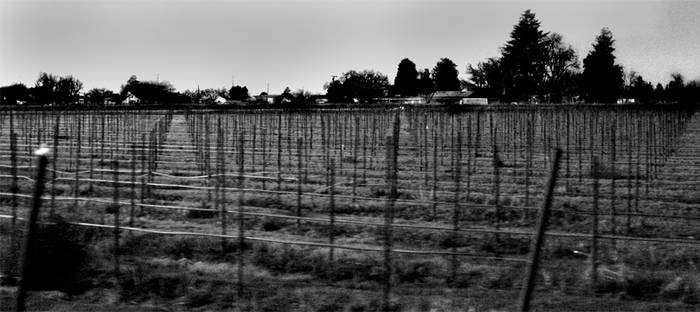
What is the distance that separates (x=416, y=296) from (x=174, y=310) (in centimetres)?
180

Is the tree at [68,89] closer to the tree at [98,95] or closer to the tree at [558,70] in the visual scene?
the tree at [98,95]

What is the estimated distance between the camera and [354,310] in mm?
5363

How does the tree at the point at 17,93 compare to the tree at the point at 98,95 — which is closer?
the tree at the point at 17,93

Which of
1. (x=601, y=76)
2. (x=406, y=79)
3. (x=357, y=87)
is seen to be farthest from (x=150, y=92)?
(x=601, y=76)

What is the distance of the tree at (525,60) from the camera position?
52.3m

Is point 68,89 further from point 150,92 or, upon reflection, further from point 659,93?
point 659,93

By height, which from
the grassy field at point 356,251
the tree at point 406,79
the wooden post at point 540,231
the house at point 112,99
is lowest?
the grassy field at point 356,251

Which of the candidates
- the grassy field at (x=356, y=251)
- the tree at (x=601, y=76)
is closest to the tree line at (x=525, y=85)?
the tree at (x=601, y=76)

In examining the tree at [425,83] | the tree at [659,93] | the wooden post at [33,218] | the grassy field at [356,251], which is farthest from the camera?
the tree at [425,83]

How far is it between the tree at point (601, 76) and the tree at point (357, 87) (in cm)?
1422

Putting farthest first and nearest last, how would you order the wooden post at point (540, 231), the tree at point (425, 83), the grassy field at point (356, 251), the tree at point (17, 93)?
the tree at point (425, 83), the tree at point (17, 93), the grassy field at point (356, 251), the wooden post at point (540, 231)

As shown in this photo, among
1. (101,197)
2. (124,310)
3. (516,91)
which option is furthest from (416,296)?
(516,91)

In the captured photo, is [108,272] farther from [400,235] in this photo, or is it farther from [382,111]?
[382,111]

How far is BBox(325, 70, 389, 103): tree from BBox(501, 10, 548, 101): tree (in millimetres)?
9884
